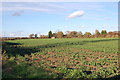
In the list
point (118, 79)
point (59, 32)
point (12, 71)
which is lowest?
point (118, 79)

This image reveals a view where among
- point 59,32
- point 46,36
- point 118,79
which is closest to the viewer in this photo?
point 118,79

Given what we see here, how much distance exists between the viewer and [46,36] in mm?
86500

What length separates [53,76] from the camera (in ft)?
21.6

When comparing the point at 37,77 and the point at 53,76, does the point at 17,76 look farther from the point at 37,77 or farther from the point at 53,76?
the point at 53,76

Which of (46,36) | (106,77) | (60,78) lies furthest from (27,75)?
(46,36)

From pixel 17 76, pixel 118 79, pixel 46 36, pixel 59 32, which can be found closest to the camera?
pixel 17 76

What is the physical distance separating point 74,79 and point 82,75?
0.78 metres

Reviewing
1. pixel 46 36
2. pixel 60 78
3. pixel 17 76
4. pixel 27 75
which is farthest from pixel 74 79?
pixel 46 36

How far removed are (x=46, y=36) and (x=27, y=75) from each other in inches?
3160

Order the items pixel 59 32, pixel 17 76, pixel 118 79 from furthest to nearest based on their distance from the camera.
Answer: pixel 59 32 < pixel 118 79 < pixel 17 76

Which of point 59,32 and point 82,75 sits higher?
point 59,32

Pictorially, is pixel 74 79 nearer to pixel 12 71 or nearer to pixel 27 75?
pixel 27 75

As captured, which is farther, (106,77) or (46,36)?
(46,36)

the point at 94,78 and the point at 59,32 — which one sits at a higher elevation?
the point at 59,32
